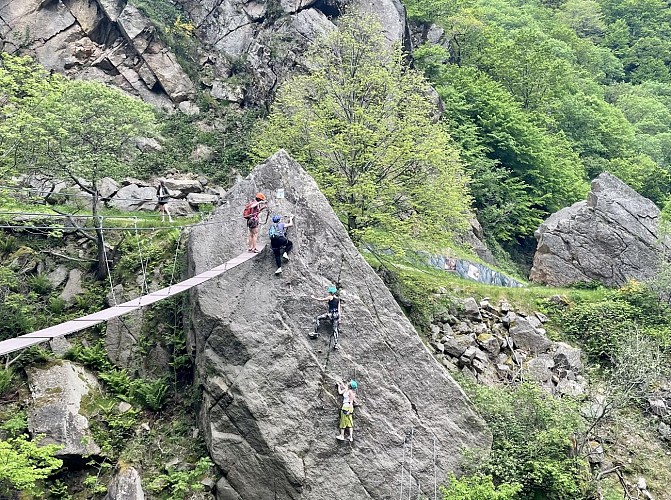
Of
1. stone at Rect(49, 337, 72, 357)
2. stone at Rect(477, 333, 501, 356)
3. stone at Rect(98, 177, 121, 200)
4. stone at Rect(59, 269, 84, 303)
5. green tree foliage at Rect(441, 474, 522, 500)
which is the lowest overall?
stone at Rect(477, 333, 501, 356)

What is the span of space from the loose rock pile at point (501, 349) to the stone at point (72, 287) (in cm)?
1065

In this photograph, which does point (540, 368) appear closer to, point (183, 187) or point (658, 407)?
point (658, 407)

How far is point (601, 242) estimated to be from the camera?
Answer: 21078 mm

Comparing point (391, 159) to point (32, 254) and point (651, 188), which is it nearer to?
point (32, 254)

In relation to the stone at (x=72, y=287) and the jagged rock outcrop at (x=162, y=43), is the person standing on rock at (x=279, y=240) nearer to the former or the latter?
the stone at (x=72, y=287)

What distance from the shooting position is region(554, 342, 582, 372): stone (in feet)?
51.5

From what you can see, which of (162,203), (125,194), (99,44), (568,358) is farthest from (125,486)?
(99,44)

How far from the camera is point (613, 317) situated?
58.9ft

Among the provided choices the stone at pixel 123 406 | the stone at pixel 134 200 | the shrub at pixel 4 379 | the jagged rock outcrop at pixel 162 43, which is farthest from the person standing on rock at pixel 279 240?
the jagged rock outcrop at pixel 162 43

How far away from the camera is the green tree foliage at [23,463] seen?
9508 mm

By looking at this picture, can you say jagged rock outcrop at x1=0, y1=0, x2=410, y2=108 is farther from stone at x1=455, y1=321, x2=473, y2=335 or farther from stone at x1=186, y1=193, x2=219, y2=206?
stone at x1=455, y1=321, x2=473, y2=335

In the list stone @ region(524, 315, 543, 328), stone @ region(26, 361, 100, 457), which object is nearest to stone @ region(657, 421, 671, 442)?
stone @ region(524, 315, 543, 328)

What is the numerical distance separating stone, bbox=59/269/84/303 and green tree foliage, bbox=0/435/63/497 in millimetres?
4903

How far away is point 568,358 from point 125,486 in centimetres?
1264
